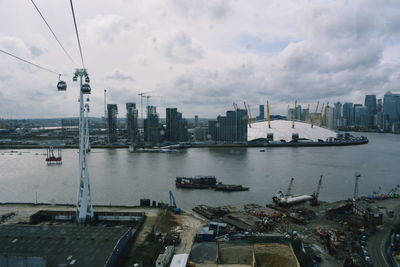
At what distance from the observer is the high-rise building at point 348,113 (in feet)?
171

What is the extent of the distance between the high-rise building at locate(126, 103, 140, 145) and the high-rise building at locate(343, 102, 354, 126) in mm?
38478

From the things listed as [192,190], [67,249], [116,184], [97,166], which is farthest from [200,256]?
[97,166]

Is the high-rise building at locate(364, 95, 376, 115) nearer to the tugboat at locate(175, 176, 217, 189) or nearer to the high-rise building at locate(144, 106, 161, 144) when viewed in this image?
the high-rise building at locate(144, 106, 161, 144)

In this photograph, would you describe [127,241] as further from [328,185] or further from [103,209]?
[328,185]

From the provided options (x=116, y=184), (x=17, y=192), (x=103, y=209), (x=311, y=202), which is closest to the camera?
(x=103, y=209)

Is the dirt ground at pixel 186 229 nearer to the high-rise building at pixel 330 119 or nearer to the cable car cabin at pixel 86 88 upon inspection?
the cable car cabin at pixel 86 88

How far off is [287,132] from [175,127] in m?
9.08

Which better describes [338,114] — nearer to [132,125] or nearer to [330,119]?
[330,119]

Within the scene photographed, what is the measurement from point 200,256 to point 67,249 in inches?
71.8

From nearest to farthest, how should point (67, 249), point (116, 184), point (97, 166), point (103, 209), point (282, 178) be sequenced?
point (67, 249) < point (103, 209) < point (116, 184) < point (282, 178) < point (97, 166)

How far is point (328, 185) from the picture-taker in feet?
31.9

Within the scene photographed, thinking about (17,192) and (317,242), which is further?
(17,192)

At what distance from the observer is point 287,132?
25.7m

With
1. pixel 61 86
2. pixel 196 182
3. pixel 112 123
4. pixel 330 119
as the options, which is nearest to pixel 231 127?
pixel 112 123
